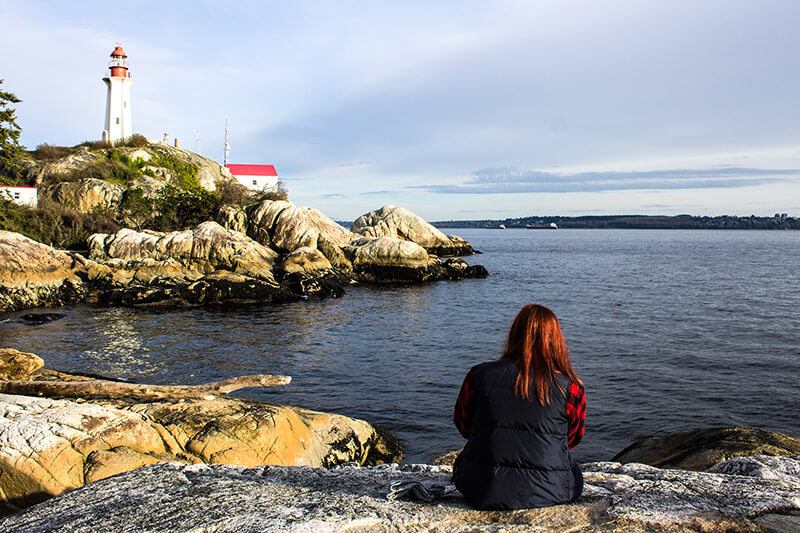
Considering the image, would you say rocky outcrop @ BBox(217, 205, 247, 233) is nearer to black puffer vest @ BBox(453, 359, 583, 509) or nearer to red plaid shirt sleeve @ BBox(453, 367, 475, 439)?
red plaid shirt sleeve @ BBox(453, 367, 475, 439)

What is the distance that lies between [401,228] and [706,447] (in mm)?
49912

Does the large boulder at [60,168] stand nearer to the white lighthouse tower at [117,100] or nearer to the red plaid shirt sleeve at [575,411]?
the white lighthouse tower at [117,100]

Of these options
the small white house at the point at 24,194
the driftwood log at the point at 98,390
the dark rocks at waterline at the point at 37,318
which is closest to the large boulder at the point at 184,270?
the dark rocks at waterline at the point at 37,318

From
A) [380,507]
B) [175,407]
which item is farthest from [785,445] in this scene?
[175,407]

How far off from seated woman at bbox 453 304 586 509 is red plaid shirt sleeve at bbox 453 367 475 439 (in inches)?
0.6

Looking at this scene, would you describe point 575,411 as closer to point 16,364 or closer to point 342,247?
point 16,364

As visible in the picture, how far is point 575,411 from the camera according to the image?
4.19m

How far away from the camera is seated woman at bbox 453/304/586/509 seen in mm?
3992

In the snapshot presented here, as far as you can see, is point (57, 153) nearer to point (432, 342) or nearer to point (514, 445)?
point (432, 342)

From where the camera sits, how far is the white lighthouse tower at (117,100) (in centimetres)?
5381

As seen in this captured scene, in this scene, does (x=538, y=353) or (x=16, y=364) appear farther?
(x=16, y=364)

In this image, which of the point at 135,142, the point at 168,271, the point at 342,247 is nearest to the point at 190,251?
the point at 168,271

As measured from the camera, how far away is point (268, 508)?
4.36 meters

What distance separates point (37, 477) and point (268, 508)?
9.54 feet
